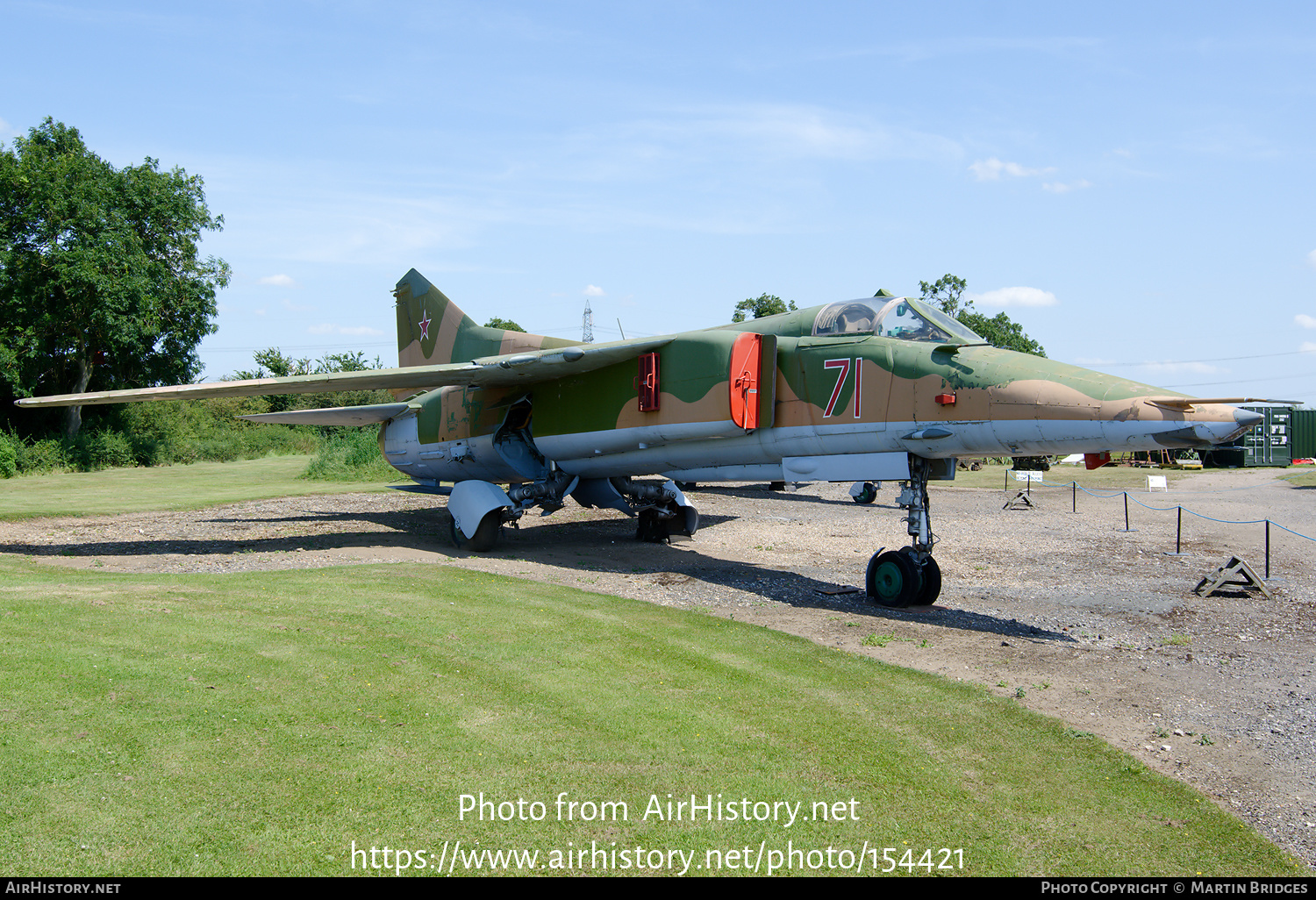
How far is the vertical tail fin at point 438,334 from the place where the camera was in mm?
17641

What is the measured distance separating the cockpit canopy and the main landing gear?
5.37 ft

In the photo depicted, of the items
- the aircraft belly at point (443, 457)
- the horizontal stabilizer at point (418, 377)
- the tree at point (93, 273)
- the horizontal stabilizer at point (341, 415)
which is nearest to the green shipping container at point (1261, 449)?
the aircraft belly at point (443, 457)

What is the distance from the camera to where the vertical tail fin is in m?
17.6

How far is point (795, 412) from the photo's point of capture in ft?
38.4

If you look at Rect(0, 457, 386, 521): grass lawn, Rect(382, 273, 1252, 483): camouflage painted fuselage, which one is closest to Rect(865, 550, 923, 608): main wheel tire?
Rect(382, 273, 1252, 483): camouflage painted fuselage

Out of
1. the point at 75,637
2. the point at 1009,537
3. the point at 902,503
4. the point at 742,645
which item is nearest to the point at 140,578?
the point at 75,637

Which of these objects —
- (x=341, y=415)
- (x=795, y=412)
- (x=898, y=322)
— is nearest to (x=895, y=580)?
(x=795, y=412)

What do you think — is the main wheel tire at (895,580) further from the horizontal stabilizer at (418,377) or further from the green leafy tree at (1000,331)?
the green leafy tree at (1000,331)

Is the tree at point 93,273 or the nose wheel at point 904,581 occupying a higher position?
the tree at point 93,273

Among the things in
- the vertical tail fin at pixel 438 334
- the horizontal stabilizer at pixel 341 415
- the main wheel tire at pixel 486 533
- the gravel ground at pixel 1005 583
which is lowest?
the gravel ground at pixel 1005 583

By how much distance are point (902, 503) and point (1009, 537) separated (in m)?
7.94

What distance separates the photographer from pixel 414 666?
21.7 ft

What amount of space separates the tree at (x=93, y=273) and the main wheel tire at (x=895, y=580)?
34.7m

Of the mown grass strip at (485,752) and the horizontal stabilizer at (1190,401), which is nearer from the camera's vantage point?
the mown grass strip at (485,752)
